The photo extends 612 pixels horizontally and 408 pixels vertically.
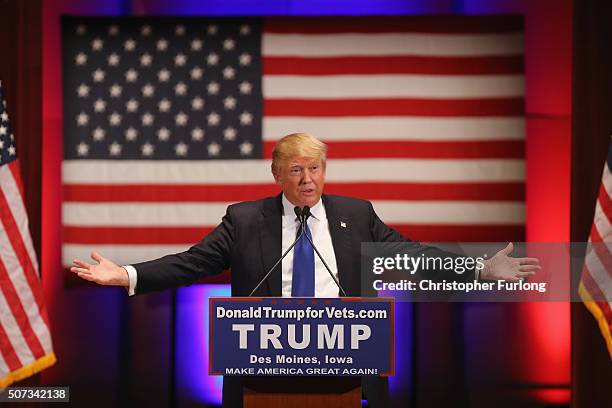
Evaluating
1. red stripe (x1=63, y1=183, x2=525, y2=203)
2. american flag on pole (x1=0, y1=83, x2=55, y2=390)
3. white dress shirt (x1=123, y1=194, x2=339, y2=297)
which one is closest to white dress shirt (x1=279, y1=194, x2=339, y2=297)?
white dress shirt (x1=123, y1=194, x2=339, y2=297)

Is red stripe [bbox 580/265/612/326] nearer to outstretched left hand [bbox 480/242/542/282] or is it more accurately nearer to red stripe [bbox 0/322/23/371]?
outstretched left hand [bbox 480/242/542/282]

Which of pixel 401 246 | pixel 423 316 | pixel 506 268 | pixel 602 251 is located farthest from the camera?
pixel 423 316

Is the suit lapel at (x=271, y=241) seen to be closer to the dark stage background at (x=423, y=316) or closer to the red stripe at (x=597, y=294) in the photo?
the dark stage background at (x=423, y=316)

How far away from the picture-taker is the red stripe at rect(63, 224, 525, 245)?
13.0 feet

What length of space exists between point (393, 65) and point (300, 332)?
7.66 feet

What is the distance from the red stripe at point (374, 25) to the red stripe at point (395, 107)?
39cm

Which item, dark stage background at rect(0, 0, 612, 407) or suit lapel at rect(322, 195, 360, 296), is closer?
suit lapel at rect(322, 195, 360, 296)

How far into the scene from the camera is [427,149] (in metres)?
3.99

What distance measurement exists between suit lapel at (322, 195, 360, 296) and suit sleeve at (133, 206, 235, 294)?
0.37 meters

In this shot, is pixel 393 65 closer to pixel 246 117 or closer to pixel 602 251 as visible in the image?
pixel 246 117

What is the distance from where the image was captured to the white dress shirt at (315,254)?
8.16 feet

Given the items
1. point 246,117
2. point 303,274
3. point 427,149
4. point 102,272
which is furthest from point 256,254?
point 427,149

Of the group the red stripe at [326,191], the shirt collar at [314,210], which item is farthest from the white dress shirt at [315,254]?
the red stripe at [326,191]

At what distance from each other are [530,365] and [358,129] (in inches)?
66.3
